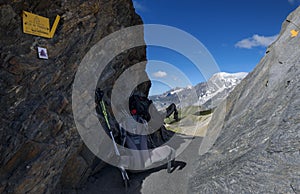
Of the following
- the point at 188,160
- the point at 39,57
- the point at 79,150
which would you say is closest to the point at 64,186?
the point at 79,150

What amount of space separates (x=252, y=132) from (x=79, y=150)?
6.21 m

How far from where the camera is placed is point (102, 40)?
31.4 ft

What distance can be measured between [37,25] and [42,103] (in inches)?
108

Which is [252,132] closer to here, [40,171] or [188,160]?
[188,160]

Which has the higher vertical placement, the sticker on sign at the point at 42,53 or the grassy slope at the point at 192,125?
the sticker on sign at the point at 42,53

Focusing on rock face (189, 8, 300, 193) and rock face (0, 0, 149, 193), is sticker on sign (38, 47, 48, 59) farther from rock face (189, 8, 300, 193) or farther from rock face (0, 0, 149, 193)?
rock face (189, 8, 300, 193)

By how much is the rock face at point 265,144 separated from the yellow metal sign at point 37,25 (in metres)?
6.87

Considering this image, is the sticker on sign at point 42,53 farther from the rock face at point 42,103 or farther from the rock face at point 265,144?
the rock face at point 265,144

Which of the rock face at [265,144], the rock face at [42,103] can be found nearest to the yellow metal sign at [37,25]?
the rock face at [42,103]

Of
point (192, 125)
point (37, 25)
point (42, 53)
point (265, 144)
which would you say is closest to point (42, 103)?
point (42, 53)

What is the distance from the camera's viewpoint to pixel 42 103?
620cm

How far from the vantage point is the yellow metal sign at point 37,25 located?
6.14m

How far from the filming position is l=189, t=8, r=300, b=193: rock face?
2.95 meters

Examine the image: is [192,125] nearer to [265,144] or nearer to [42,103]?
[42,103]
